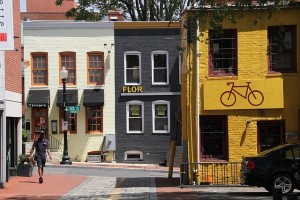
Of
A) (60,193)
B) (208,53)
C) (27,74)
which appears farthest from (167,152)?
(60,193)

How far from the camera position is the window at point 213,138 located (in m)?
20.4

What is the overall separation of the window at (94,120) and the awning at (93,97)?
0.60 m

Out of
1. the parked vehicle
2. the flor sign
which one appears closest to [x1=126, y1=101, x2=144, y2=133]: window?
the parked vehicle

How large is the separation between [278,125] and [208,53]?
11.2ft

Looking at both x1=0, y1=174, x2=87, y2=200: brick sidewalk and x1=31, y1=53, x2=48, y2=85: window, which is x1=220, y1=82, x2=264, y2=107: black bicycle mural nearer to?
x1=0, y1=174, x2=87, y2=200: brick sidewalk

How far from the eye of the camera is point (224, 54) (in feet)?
67.3

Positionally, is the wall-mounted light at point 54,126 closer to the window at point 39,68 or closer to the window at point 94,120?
the window at point 94,120

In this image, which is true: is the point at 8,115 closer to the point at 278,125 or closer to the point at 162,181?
the point at 162,181

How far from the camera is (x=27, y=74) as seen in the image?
35438 mm

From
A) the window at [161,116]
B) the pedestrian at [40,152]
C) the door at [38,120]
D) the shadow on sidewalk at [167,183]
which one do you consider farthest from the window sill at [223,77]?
the door at [38,120]

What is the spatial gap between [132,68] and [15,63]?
13.1 meters

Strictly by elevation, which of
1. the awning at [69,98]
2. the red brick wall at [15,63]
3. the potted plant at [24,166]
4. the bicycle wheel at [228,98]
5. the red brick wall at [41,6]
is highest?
the red brick wall at [41,6]

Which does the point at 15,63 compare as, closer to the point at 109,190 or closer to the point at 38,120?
the point at 109,190

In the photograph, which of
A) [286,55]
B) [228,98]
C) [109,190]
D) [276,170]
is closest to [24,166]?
[109,190]
